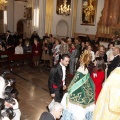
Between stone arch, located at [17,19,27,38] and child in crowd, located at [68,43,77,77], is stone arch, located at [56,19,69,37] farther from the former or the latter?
child in crowd, located at [68,43,77,77]

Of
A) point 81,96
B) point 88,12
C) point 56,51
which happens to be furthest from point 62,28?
point 81,96

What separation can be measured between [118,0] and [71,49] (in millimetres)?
9780

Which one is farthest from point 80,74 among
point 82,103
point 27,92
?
point 27,92

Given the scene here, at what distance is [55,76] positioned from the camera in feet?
15.8

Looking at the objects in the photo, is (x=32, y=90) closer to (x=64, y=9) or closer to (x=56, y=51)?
(x=56, y=51)

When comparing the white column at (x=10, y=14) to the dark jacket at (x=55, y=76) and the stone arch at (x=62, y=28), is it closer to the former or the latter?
the stone arch at (x=62, y=28)

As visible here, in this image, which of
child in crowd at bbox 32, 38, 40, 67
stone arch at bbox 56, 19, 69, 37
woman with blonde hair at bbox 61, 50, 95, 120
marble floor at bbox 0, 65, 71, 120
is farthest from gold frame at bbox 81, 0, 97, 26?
woman with blonde hair at bbox 61, 50, 95, 120

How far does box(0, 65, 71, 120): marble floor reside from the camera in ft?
19.3

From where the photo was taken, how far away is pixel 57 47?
1022cm

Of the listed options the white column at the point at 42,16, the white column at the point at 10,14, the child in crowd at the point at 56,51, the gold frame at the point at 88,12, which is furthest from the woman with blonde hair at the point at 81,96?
the white column at the point at 10,14

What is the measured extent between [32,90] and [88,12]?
13224 millimetres

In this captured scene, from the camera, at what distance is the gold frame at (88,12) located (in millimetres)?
18703

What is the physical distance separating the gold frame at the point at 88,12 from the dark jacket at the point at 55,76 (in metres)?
14.8

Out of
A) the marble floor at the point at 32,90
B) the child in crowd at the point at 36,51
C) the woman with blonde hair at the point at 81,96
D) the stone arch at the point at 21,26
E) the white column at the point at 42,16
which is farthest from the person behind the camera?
the stone arch at the point at 21,26
